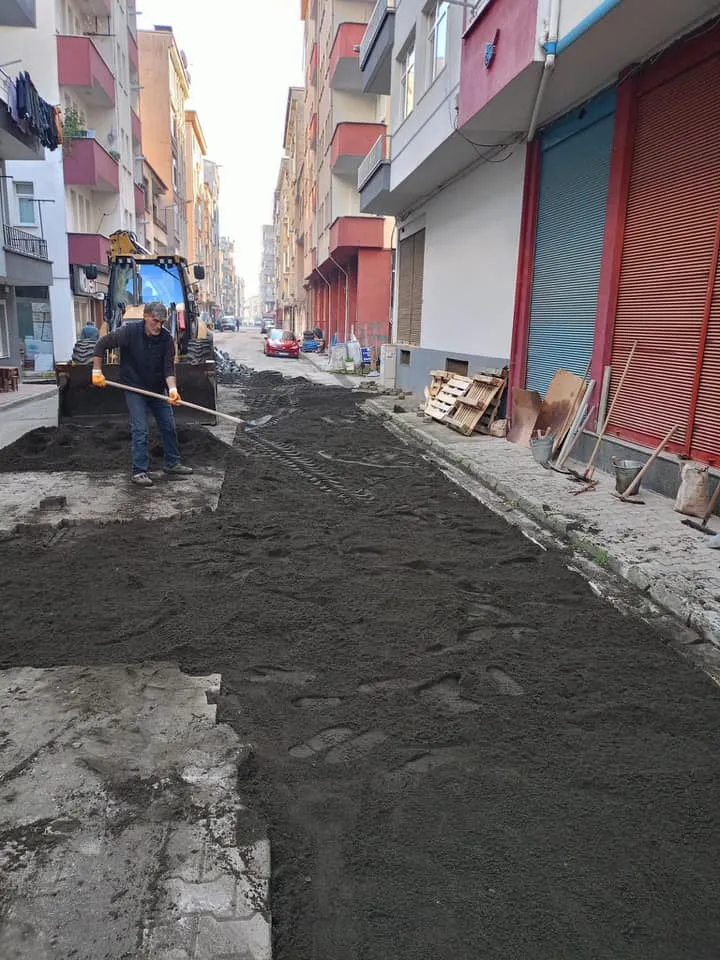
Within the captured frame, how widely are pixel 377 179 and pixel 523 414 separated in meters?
9.55

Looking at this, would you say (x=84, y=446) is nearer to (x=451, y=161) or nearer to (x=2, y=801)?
(x=2, y=801)

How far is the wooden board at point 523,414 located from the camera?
33.0 feet

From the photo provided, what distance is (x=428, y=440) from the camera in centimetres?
1101

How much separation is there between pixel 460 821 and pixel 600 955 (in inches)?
25.0

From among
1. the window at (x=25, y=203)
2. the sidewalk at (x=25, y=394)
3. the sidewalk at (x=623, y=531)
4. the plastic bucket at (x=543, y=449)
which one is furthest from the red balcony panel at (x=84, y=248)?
the plastic bucket at (x=543, y=449)

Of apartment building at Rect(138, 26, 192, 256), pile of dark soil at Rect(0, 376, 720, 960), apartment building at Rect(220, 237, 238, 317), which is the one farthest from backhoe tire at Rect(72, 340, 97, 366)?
apartment building at Rect(220, 237, 238, 317)

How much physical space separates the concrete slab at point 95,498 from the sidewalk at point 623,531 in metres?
3.12

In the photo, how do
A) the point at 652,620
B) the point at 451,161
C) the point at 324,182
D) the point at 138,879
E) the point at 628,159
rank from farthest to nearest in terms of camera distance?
1. the point at 324,182
2. the point at 451,161
3. the point at 628,159
4. the point at 652,620
5. the point at 138,879

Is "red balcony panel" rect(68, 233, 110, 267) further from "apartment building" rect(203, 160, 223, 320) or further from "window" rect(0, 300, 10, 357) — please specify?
"apartment building" rect(203, 160, 223, 320)

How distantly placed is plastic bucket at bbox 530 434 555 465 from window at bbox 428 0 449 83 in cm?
762

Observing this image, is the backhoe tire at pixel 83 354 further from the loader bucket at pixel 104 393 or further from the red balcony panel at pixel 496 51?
the red balcony panel at pixel 496 51

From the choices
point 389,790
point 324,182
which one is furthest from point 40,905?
point 324,182

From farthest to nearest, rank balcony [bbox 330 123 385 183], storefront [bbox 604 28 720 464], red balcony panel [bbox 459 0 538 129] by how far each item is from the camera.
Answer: balcony [bbox 330 123 385 183] < red balcony panel [bbox 459 0 538 129] < storefront [bbox 604 28 720 464]

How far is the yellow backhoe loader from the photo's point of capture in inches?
442
